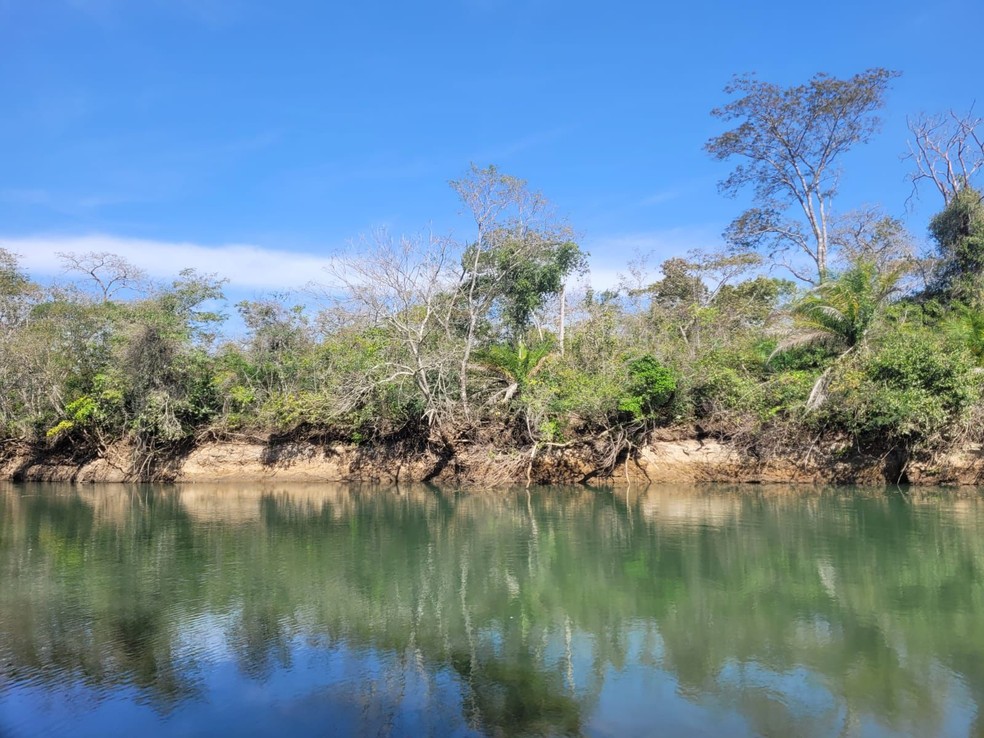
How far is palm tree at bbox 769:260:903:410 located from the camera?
2292 cm

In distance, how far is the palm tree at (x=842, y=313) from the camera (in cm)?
2292

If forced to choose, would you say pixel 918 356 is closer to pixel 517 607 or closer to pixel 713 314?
pixel 713 314

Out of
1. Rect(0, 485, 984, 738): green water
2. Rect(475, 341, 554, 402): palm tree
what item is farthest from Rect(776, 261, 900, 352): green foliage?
Rect(475, 341, 554, 402): palm tree

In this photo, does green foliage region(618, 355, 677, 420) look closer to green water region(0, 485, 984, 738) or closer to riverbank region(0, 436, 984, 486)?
riverbank region(0, 436, 984, 486)

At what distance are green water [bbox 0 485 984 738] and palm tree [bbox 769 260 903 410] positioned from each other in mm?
7712

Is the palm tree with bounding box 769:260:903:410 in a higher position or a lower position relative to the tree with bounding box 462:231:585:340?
lower

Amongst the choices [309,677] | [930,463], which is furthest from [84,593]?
[930,463]

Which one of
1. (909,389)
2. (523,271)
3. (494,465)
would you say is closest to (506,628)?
(909,389)

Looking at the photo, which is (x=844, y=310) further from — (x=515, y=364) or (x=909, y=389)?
(x=515, y=364)

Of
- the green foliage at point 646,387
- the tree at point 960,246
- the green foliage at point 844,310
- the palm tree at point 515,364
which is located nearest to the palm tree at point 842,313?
the green foliage at point 844,310

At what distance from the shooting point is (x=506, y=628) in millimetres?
8766

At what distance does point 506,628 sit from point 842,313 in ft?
61.3

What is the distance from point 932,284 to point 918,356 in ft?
34.0

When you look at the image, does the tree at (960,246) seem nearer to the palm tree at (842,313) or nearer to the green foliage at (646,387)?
the palm tree at (842,313)
